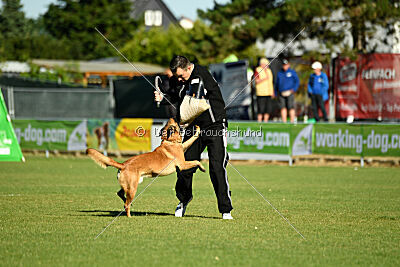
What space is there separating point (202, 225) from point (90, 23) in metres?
73.6

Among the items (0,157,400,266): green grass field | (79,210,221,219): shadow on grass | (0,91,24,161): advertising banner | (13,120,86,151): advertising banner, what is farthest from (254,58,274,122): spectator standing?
(79,210,221,219): shadow on grass

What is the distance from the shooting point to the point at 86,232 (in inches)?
311

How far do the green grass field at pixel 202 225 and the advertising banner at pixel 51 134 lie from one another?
633cm

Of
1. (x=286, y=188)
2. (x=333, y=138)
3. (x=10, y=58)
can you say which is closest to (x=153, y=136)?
(x=333, y=138)

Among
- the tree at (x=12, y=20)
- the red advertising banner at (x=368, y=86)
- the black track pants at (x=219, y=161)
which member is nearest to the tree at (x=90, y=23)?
the tree at (x=12, y=20)

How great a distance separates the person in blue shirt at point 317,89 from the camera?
2167 cm

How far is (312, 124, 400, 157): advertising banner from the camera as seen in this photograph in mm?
18328

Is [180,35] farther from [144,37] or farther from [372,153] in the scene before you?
[372,153]

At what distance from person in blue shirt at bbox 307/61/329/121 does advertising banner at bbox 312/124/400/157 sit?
2717mm

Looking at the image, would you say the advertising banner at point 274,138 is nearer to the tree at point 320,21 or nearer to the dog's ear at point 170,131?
the tree at point 320,21

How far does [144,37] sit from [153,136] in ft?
146

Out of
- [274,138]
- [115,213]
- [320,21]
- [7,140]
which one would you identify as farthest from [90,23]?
[115,213]

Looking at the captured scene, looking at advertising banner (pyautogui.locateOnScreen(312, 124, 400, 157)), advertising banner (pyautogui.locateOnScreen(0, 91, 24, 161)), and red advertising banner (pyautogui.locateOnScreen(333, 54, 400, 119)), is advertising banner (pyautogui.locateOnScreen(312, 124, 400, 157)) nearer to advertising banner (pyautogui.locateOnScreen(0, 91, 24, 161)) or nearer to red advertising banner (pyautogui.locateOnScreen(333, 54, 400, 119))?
red advertising banner (pyautogui.locateOnScreen(333, 54, 400, 119))

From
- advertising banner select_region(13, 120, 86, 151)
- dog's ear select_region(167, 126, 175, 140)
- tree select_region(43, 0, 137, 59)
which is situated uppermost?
tree select_region(43, 0, 137, 59)
